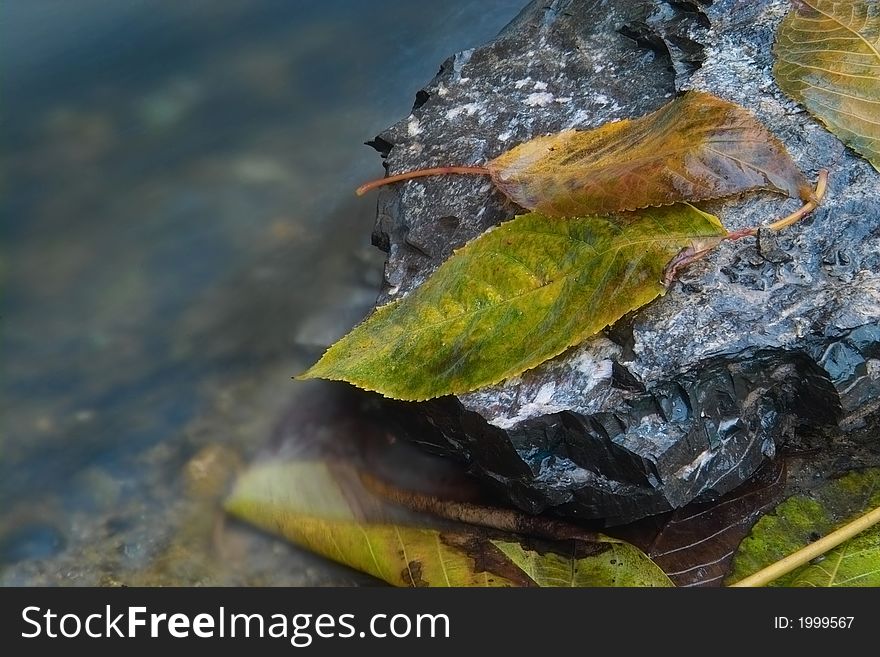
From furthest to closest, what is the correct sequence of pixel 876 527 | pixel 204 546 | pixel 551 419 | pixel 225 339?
pixel 225 339 < pixel 204 546 < pixel 876 527 < pixel 551 419

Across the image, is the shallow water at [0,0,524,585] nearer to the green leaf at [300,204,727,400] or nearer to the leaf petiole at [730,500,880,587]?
the green leaf at [300,204,727,400]

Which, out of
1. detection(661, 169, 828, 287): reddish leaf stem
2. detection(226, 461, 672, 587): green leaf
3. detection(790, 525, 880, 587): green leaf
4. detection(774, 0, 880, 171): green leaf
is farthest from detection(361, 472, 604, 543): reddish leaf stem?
detection(774, 0, 880, 171): green leaf

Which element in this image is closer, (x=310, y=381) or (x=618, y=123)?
(x=618, y=123)

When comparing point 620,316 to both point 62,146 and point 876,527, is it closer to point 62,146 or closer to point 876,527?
point 876,527

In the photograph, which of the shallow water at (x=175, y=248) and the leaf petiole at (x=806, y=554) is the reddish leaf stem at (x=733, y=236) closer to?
the leaf petiole at (x=806, y=554)

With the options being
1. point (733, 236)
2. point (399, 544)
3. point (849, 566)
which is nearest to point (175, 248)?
point (399, 544)

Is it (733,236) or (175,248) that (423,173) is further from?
(175,248)
